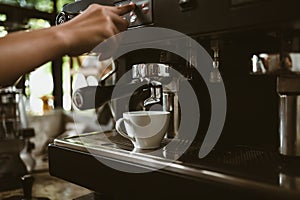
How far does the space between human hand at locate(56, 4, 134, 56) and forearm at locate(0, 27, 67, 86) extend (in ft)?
0.05

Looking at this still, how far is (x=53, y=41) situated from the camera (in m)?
0.54

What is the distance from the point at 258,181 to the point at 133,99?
1.50ft

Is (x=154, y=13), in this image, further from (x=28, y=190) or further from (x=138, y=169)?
(x=28, y=190)

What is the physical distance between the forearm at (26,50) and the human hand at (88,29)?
15 mm

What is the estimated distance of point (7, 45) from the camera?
0.50 meters

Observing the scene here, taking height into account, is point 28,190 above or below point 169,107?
below

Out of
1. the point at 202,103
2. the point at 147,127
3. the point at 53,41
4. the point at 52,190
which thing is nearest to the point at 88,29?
the point at 53,41

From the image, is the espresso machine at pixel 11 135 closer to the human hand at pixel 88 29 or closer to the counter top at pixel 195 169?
the counter top at pixel 195 169

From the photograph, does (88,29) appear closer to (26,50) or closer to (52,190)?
(26,50)

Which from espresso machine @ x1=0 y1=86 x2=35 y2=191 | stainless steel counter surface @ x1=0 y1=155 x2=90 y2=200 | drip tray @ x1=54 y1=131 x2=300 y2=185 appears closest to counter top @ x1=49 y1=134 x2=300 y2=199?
drip tray @ x1=54 y1=131 x2=300 y2=185

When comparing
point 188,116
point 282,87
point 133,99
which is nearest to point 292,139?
point 282,87

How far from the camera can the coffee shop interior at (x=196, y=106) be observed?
50cm

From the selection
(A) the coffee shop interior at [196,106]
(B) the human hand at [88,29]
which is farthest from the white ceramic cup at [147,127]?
(B) the human hand at [88,29]

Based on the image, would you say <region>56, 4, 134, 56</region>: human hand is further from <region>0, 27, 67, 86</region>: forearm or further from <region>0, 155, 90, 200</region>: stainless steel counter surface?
<region>0, 155, 90, 200</region>: stainless steel counter surface
